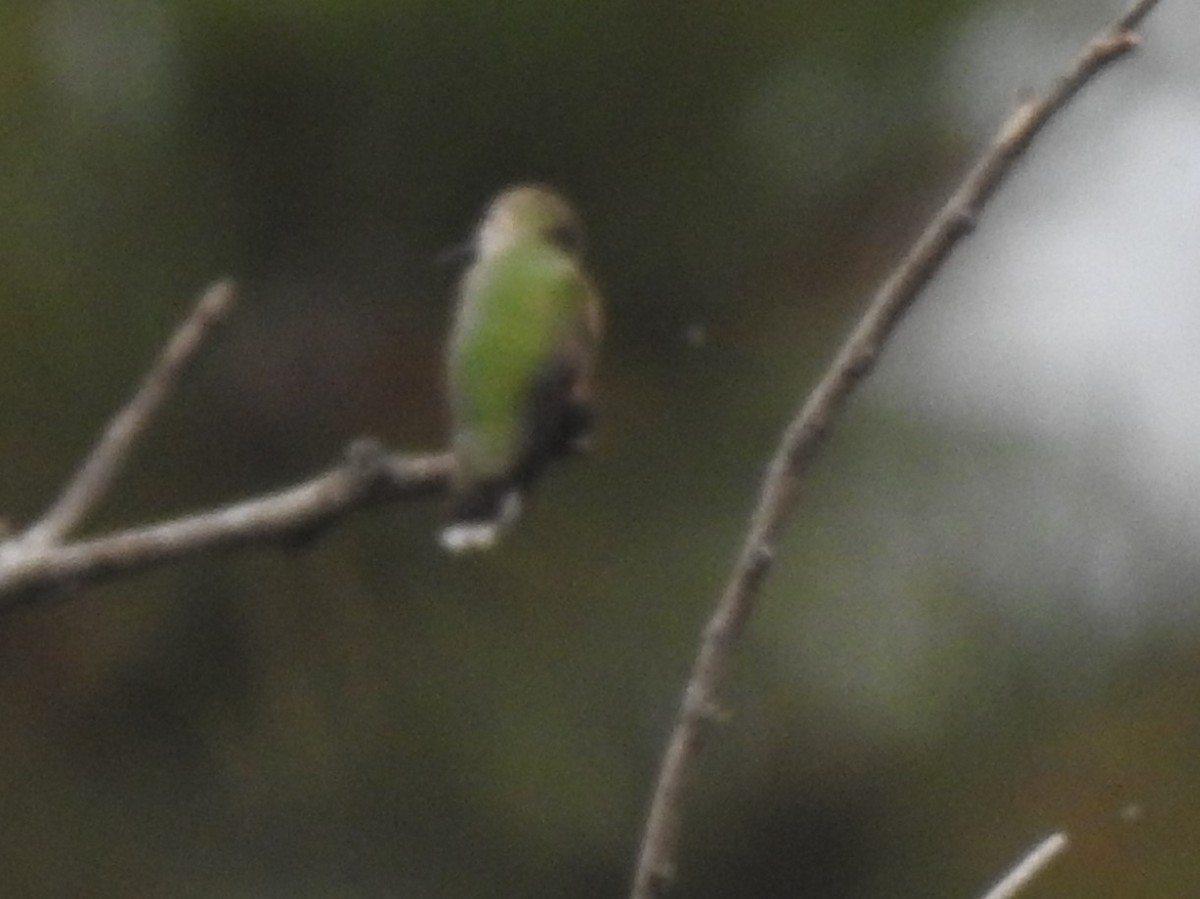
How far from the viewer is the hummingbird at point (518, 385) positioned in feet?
2.19

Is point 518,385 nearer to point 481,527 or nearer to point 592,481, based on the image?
point 481,527

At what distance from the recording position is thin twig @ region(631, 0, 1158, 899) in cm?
41

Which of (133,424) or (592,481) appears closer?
(133,424)

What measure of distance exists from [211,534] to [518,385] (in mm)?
103

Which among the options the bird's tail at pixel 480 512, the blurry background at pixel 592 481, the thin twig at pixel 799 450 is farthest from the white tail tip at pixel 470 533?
the blurry background at pixel 592 481

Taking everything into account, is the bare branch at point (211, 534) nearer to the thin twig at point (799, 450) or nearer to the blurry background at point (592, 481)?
the thin twig at point (799, 450)

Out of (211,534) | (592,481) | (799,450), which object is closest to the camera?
(799,450)

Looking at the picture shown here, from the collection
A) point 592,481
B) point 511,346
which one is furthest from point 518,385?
point 592,481

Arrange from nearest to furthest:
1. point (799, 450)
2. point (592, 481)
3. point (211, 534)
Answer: point (799, 450)
point (211, 534)
point (592, 481)

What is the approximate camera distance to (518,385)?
A: 0.67m

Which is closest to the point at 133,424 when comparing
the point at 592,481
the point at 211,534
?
the point at 211,534

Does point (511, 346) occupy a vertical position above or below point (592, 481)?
above

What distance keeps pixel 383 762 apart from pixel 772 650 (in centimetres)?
26

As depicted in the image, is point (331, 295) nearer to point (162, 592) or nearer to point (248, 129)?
point (248, 129)
